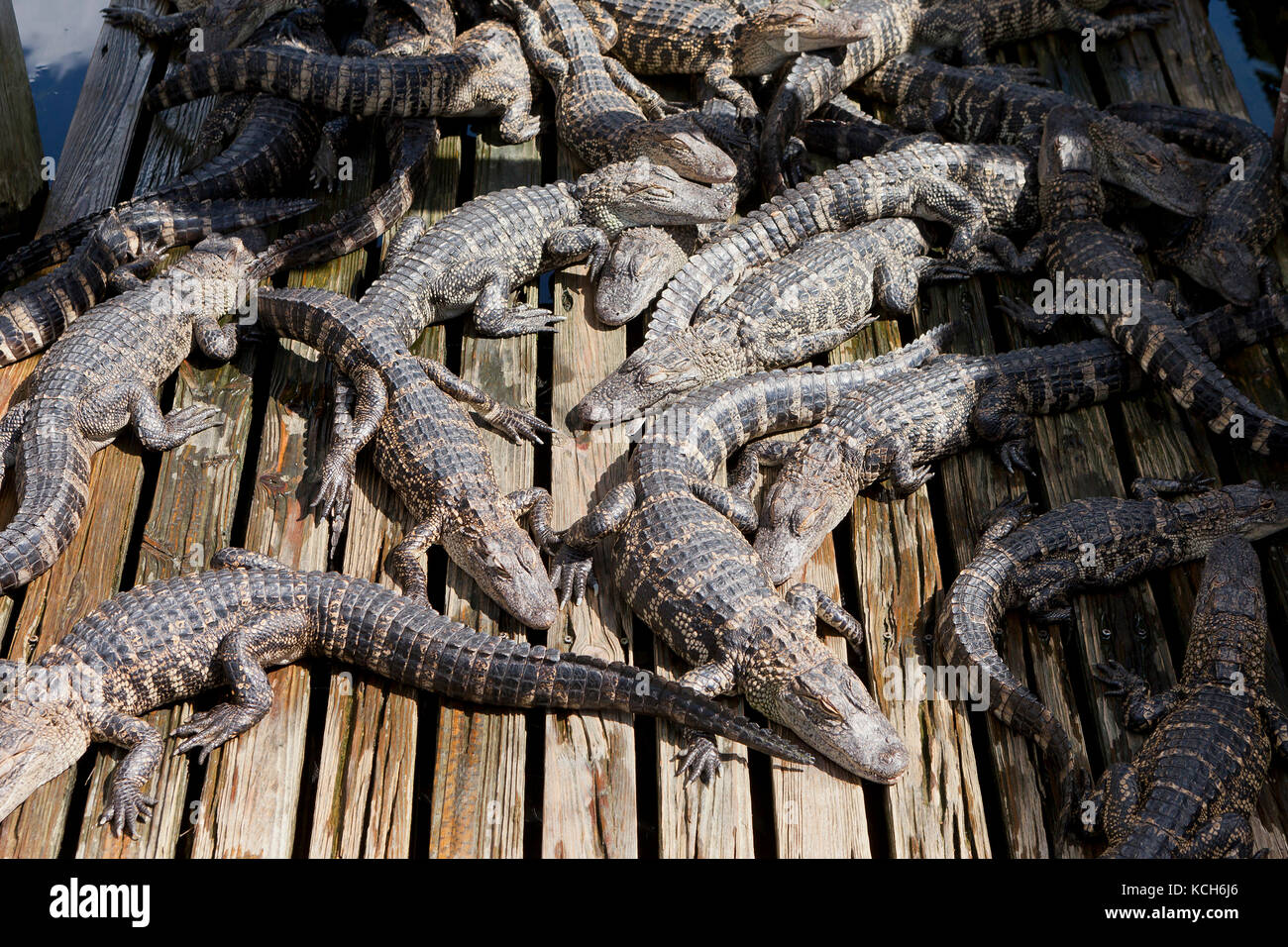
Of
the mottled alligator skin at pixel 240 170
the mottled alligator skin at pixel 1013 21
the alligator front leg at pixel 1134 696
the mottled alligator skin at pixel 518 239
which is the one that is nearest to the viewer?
the alligator front leg at pixel 1134 696

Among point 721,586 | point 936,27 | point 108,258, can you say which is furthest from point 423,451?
point 936,27

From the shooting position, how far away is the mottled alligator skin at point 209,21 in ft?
21.2

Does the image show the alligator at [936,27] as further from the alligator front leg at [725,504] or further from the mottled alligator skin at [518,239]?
the alligator front leg at [725,504]

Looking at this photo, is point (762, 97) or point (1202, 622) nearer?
point (1202, 622)

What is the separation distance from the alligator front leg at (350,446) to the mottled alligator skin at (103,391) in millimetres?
620

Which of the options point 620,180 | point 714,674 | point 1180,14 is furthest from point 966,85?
point 714,674

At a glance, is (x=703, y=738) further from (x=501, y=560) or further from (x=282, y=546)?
(x=282, y=546)

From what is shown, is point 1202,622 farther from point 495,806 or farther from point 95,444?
point 95,444

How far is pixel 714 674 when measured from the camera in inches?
161

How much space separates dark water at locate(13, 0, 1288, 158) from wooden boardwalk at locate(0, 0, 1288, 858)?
7.21 feet

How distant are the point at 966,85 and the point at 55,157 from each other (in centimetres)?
486

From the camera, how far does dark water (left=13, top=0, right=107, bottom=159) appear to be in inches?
293

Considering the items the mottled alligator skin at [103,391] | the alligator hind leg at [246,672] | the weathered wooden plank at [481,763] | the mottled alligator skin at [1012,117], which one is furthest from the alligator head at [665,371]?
the mottled alligator skin at [1012,117]

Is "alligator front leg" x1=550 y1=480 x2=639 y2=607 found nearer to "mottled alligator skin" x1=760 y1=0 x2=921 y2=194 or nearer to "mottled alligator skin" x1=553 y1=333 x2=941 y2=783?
"mottled alligator skin" x1=553 y1=333 x2=941 y2=783
